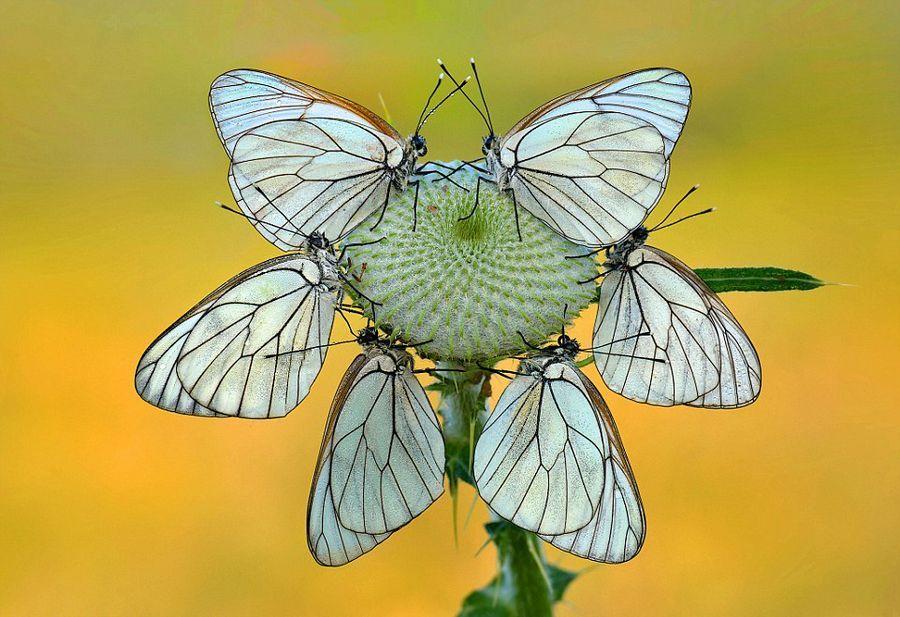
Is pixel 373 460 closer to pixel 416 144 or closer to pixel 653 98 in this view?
pixel 416 144

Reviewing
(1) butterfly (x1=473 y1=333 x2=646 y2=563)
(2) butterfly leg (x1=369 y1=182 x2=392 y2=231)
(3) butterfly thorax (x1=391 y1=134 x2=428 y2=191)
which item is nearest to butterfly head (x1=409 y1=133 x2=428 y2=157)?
(3) butterfly thorax (x1=391 y1=134 x2=428 y2=191)

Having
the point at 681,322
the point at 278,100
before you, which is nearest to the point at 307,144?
the point at 278,100

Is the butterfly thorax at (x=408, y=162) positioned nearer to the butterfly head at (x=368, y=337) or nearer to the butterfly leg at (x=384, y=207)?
the butterfly leg at (x=384, y=207)

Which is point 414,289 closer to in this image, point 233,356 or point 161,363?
point 233,356

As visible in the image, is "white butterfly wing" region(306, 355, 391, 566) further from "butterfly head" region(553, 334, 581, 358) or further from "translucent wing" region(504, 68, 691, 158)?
"translucent wing" region(504, 68, 691, 158)

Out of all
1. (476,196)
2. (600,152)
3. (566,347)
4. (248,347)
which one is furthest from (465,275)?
(248,347)

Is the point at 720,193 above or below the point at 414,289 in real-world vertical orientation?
above
